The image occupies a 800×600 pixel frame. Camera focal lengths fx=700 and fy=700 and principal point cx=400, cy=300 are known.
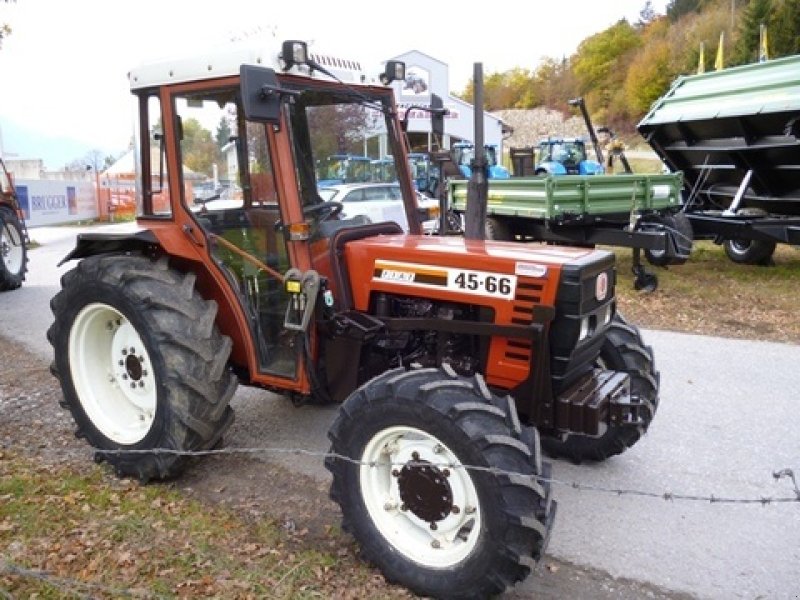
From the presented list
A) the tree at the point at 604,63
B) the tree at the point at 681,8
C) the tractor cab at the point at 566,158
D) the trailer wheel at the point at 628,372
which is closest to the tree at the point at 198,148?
the trailer wheel at the point at 628,372

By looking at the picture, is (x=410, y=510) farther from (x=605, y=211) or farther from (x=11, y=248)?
(x=11, y=248)

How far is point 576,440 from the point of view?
3975 millimetres

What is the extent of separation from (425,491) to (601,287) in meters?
1.30

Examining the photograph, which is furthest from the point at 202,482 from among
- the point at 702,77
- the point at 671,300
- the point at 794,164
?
the point at 702,77

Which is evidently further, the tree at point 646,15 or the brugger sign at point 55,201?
the tree at point 646,15

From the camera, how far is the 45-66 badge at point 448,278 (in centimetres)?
318

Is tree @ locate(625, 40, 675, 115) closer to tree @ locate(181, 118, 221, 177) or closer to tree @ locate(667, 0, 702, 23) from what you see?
tree @ locate(667, 0, 702, 23)

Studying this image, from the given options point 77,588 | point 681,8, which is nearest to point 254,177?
point 77,588

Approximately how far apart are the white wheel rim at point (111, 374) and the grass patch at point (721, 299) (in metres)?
5.32

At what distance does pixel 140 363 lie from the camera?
3.91 meters

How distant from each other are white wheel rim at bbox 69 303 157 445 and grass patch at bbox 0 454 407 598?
1.38 ft

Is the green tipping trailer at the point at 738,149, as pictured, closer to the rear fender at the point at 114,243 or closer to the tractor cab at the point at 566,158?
the tractor cab at the point at 566,158

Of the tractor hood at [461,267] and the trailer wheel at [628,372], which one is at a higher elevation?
the tractor hood at [461,267]

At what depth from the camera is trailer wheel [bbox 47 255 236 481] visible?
11.5 ft
